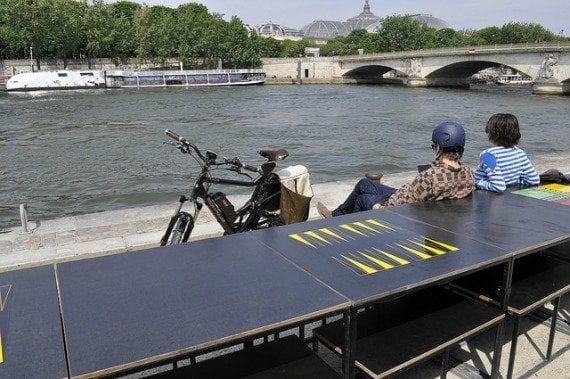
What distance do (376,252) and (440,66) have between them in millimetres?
55398

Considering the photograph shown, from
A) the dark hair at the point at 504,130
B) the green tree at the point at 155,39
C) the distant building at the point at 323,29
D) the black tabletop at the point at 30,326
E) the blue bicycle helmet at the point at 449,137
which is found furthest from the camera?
the distant building at the point at 323,29

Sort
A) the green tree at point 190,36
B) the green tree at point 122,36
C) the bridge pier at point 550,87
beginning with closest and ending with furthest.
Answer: the bridge pier at point 550,87
the green tree at point 122,36
the green tree at point 190,36

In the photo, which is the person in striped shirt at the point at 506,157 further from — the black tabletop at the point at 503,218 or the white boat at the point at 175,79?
the white boat at the point at 175,79

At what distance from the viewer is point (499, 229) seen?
251 cm

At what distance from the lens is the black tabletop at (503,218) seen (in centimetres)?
236

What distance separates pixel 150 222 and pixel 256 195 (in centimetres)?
186

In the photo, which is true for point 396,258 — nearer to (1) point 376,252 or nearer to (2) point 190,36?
(1) point 376,252

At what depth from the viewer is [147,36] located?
230ft

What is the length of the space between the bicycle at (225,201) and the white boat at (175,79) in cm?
5378

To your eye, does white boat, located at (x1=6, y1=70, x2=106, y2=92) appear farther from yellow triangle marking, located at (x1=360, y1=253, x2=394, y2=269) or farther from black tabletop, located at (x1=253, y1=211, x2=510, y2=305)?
yellow triangle marking, located at (x1=360, y1=253, x2=394, y2=269)

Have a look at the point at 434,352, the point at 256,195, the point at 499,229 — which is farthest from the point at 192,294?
the point at 256,195

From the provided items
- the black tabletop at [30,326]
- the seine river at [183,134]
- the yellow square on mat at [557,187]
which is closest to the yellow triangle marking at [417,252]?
the black tabletop at [30,326]

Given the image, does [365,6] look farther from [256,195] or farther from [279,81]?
[256,195]

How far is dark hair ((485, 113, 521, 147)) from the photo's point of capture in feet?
12.4
